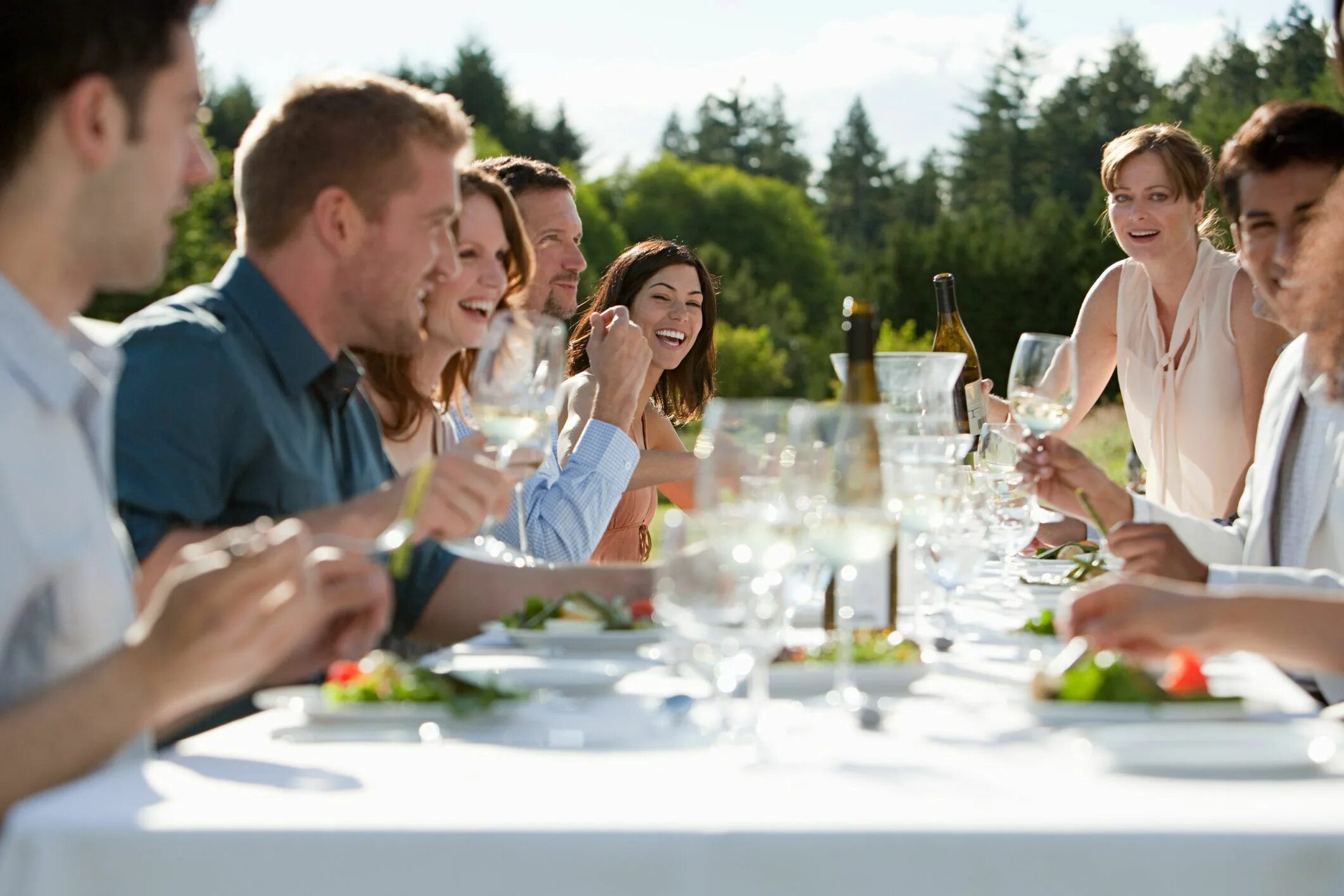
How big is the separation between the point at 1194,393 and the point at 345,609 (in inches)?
181

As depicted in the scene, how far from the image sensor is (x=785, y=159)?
65.1m

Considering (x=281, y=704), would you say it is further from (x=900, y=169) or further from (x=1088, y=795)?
(x=900, y=169)

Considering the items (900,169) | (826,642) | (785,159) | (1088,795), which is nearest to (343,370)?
(826,642)

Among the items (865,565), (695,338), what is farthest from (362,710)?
(695,338)

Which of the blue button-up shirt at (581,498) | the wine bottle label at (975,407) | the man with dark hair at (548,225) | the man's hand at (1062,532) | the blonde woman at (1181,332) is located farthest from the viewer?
the blonde woman at (1181,332)

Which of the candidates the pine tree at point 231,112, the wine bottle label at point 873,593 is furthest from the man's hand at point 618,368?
the pine tree at point 231,112

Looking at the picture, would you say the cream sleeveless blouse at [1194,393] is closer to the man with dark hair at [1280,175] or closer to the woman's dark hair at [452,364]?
the man with dark hair at [1280,175]

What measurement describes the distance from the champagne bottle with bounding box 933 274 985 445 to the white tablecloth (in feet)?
9.93

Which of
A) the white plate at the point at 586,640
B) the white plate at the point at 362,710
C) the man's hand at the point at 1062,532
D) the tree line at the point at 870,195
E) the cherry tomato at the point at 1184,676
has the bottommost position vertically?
the man's hand at the point at 1062,532

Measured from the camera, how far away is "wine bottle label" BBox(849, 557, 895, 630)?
2727 millimetres

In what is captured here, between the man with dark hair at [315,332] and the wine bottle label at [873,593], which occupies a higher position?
Result: the man with dark hair at [315,332]

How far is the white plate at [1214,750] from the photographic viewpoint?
1498mm

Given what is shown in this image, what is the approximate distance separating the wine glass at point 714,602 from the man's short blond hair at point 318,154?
133 cm

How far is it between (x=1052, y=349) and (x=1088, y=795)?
5.89 ft
